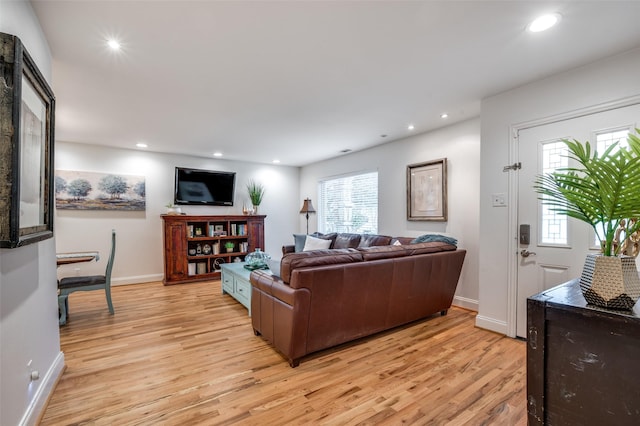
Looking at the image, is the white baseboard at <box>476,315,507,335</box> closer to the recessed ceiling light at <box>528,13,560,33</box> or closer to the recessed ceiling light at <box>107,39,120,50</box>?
the recessed ceiling light at <box>528,13,560,33</box>

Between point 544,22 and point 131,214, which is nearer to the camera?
point 544,22

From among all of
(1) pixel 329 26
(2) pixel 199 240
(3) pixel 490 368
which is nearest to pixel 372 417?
(3) pixel 490 368

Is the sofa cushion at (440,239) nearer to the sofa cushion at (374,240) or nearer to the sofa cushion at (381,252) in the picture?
the sofa cushion at (374,240)

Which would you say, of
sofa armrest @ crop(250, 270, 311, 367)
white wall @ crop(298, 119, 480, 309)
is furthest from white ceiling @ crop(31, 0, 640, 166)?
sofa armrest @ crop(250, 270, 311, 367)

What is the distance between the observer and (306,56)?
2.24 m

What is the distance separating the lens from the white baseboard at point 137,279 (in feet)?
16.6

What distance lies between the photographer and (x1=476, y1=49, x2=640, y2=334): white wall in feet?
8.00

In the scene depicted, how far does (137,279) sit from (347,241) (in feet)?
12.7

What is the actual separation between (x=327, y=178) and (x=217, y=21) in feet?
Answer: 14.7

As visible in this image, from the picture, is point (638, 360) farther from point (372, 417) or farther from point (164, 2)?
point (164, 2)

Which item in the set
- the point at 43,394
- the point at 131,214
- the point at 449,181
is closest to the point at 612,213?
the point at 449,181

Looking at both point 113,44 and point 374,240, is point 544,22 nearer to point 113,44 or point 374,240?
point 113,44

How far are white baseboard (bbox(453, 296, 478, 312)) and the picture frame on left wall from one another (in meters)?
4.22

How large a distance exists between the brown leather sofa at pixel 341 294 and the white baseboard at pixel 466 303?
0.79 m
